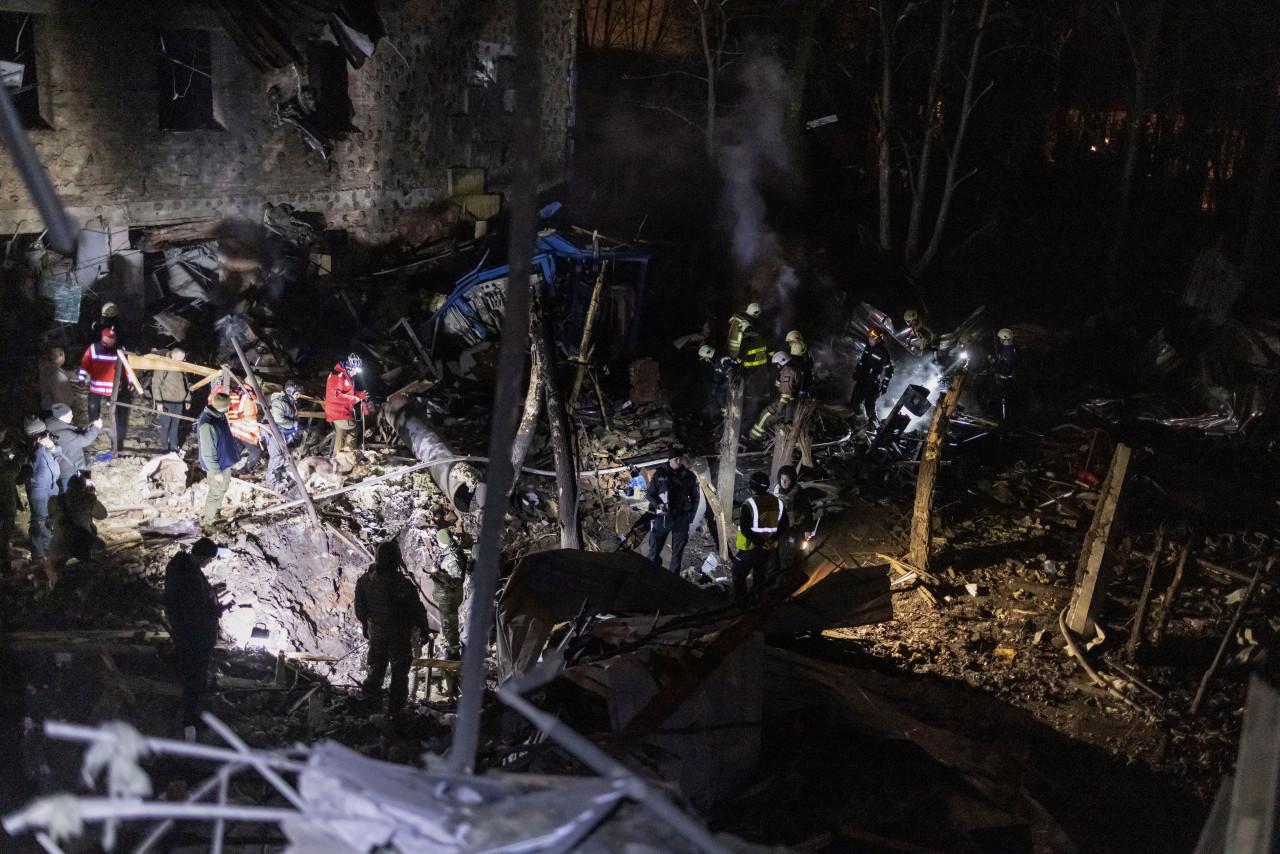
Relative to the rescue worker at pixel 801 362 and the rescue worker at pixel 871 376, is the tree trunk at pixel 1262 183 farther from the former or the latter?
the rescue worker at pixel 801 362

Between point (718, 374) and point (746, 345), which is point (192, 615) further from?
point (718, 374)

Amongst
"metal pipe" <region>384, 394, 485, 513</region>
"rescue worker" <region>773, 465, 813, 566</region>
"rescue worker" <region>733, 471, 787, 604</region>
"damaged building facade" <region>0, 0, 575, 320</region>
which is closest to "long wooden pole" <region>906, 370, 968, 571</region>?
"rescue worker" <region>773, 465, 813, 566</region>

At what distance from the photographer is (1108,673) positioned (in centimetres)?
759

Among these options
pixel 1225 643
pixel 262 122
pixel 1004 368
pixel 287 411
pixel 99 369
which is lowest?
pixel 1225 643

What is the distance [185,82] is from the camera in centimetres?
1399

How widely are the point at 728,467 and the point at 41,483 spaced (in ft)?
21.7

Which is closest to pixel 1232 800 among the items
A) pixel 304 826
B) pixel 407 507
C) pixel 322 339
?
pixel 304 826

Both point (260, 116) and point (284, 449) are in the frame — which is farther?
point (260, 116)

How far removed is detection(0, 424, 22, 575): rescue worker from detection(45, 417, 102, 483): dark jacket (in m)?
0.39

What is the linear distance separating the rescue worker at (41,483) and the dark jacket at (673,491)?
5.55m

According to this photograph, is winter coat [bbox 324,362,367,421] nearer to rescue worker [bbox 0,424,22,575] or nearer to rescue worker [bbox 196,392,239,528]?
rescue worker [bbox 196,392,239,528]

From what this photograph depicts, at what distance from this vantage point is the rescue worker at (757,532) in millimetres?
8109

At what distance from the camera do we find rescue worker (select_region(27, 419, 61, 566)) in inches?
316

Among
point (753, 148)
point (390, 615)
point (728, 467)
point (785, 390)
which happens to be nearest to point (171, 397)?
point (390, 615)
